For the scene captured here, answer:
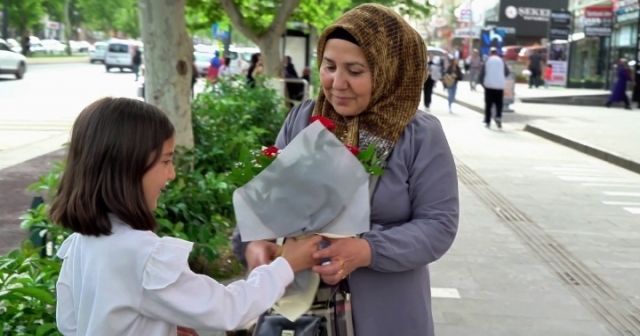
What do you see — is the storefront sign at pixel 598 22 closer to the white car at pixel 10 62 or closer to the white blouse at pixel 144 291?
the white car at pixel 10 62

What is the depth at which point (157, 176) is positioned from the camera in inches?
83.9

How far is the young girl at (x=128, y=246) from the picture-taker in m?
2.02

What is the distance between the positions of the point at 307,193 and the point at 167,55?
5.42 meters

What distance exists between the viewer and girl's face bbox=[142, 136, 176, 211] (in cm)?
212

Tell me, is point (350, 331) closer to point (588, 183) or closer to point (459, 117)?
point (588, 183)

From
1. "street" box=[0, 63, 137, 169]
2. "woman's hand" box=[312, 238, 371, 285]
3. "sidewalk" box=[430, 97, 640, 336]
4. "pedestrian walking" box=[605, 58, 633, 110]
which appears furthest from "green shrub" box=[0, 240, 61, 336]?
"pedestrian walking" box=[605, 58, 633, 110]

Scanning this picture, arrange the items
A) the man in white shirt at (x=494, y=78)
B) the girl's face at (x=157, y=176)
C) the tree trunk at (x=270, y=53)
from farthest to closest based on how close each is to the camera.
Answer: the man in white shirt at (x=494, y=78) → the tree trunk at (x=270, y=53) → the girl's face at (x=157, y=176)

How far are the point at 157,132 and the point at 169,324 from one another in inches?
18.3

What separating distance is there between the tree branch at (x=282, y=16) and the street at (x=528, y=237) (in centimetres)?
401

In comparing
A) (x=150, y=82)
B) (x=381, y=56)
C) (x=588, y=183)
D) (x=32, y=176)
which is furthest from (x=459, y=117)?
(x=381, y=56)

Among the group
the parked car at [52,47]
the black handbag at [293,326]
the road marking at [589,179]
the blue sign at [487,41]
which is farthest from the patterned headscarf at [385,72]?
the parked car at [52,47]

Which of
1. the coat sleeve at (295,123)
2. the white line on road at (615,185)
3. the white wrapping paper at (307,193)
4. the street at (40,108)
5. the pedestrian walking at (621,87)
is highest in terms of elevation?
the coat sleeve at (295,123)

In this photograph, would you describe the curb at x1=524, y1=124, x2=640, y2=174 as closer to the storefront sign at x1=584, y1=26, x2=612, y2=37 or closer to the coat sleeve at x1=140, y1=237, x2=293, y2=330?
the coat sleeve at x1=140, y1=237, x2=293, y2=330

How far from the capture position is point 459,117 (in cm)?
2466
